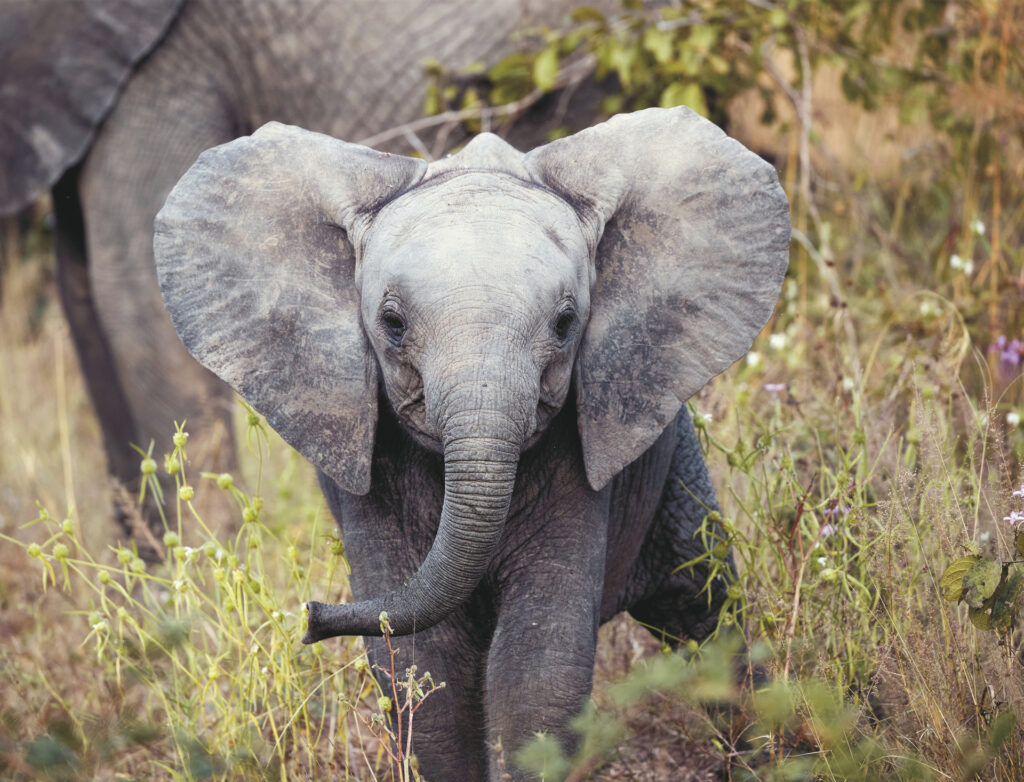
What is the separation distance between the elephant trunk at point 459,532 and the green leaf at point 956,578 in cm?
89

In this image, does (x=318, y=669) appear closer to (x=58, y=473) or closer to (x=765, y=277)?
(x=765, y=277)

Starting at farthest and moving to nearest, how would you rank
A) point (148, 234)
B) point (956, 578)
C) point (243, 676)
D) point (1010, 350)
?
point (148, 234) < point (1010, 350) < point (243, 676) < point (956, 578)

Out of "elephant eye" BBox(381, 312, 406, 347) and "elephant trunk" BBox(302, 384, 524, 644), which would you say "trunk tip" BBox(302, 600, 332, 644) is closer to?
"elephant trunk" BBox(302, 384, 524, 644)

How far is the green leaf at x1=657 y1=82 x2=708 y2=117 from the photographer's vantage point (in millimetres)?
5117

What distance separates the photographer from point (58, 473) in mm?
6316

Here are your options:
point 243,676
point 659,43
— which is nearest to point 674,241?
point 243,676

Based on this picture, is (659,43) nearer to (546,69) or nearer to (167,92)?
(546,69)

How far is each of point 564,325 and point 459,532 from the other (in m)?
0.47

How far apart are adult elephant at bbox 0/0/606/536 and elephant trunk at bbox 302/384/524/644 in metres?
2.72

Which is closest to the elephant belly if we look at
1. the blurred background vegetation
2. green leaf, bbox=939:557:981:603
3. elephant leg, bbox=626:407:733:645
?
elephant leg, bbox=626:407:733:645

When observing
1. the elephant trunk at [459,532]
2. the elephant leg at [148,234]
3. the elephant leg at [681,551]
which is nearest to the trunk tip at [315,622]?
the elephant trunk at [459,532]

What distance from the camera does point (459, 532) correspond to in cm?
256

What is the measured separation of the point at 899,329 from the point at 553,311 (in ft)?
8.74

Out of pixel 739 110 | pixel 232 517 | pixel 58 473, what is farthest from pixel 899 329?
pixel 58 473
